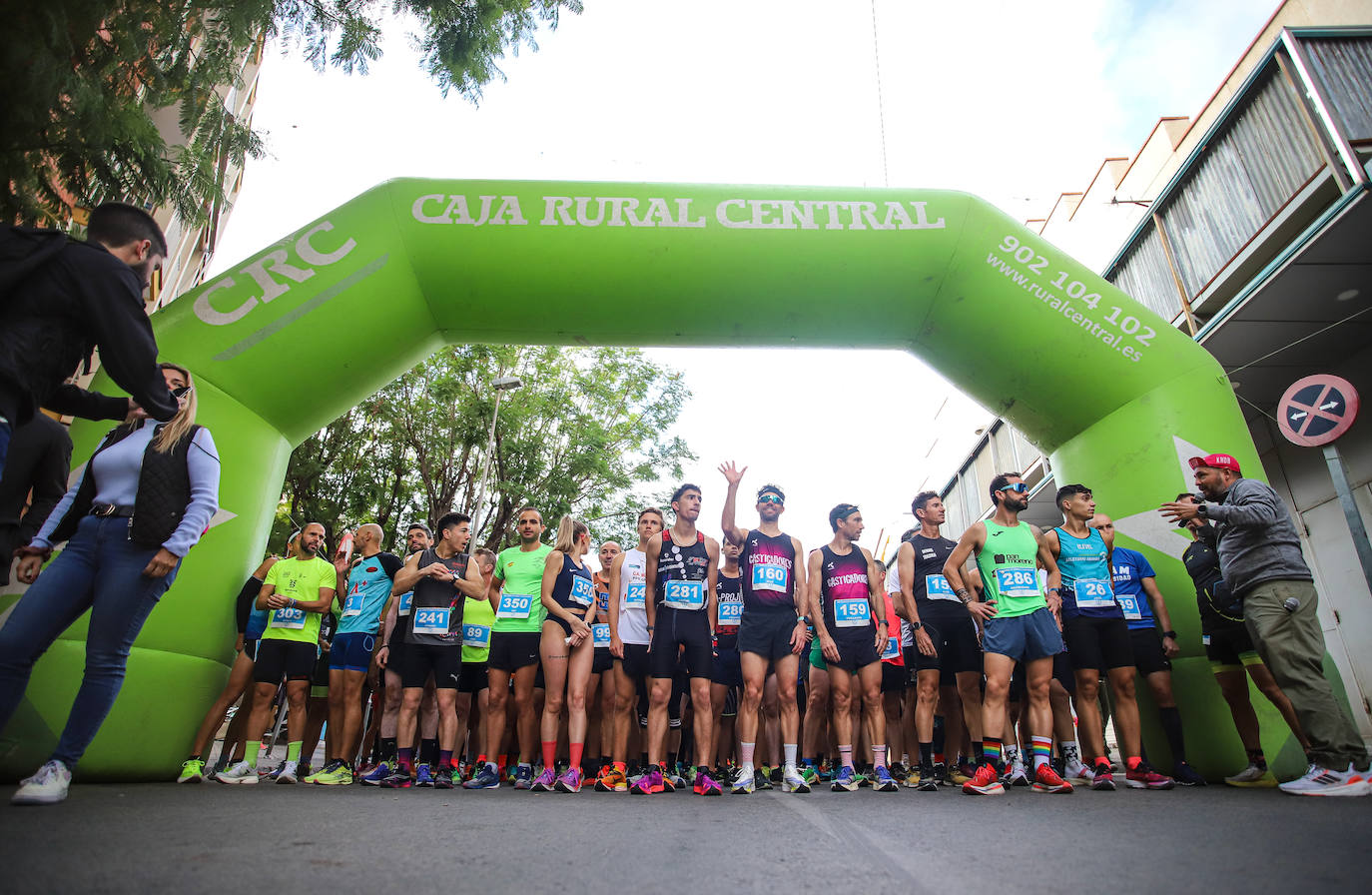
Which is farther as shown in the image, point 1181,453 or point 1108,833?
point 1181,453

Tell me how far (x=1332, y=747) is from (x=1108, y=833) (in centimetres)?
217

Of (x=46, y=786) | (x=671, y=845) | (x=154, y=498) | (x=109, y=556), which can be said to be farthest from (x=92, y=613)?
(x=671, y=845)

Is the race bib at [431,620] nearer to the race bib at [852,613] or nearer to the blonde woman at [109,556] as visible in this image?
the blonde woman at [109,556]

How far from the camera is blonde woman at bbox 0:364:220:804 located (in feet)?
9.34

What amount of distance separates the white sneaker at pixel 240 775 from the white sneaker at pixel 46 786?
6.92 feet

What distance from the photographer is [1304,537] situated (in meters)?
9.16

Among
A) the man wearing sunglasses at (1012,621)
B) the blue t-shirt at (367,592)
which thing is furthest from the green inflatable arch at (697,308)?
the man wearing sunglasses at (1012,621)

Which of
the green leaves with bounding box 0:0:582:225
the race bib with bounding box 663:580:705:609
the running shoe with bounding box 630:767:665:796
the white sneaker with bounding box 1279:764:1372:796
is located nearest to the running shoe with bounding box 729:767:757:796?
the running shoe with bounding box 630:767:665:796

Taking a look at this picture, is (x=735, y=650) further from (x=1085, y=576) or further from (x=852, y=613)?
(x=1085, y=576)

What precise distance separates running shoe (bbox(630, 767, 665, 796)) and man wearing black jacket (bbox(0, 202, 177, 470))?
3.38 meters

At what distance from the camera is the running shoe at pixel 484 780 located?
17.1 ft

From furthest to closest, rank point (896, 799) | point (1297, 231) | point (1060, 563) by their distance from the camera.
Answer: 1. point (1297, 231)
2. point (1060, 563)
3. point (896, 799)

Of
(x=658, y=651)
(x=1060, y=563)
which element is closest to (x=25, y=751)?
(x=658, y=651)

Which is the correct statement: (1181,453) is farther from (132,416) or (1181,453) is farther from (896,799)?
(132,416)
